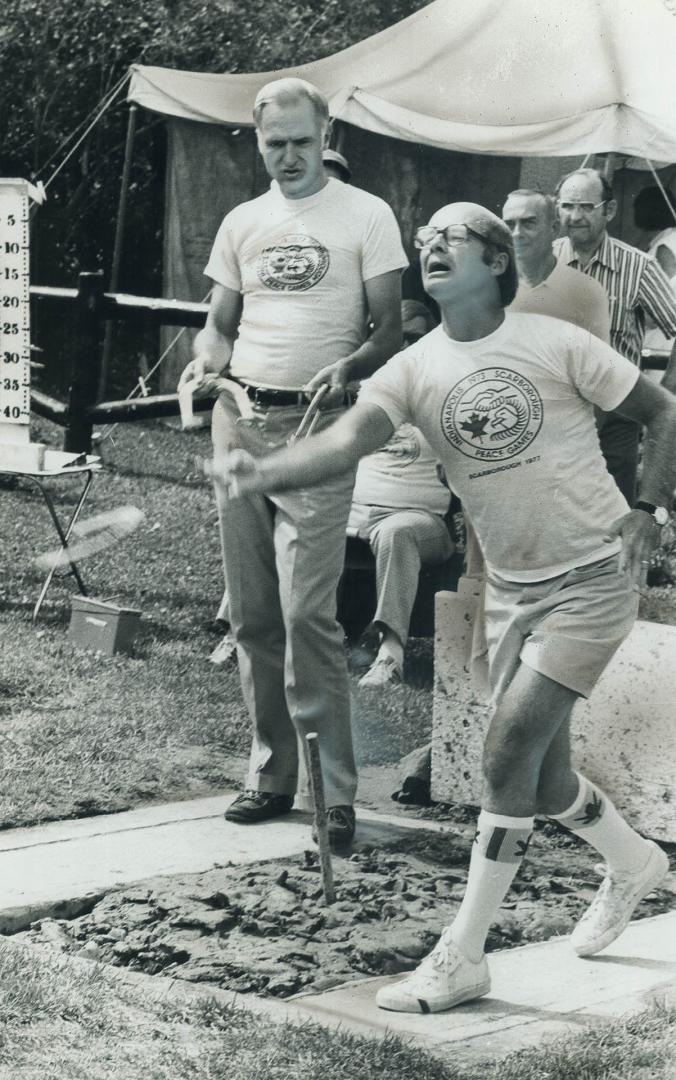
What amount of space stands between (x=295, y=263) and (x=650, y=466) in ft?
5.02

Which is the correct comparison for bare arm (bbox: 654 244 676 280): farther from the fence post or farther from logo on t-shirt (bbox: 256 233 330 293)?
logo on t-shirt (bbox: 256 233 330 293)

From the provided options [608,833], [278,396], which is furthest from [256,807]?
[608,833]

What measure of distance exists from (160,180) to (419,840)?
6.35m

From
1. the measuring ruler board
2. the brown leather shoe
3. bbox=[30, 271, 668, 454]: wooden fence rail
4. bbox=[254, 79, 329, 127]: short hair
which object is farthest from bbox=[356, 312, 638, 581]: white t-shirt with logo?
bbox=[30, 271, 668, 454]: wooden fence rail

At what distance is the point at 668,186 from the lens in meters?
9.16

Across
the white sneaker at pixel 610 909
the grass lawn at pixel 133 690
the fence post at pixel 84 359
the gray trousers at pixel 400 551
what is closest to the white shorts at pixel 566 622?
the white sneaker at pixel 610 909

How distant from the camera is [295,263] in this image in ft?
16.5

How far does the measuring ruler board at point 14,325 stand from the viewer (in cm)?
736

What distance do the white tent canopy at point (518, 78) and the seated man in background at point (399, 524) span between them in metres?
1.76

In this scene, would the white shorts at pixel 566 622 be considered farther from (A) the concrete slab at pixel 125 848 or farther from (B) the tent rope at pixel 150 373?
(B) the tent rope at pixel 150 373

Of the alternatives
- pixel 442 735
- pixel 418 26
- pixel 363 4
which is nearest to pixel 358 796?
pixel 442 735

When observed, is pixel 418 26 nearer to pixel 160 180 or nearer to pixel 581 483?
pixel 160 180

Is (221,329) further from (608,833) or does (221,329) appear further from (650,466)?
(608,833)

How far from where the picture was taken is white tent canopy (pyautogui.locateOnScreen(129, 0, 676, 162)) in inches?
314
